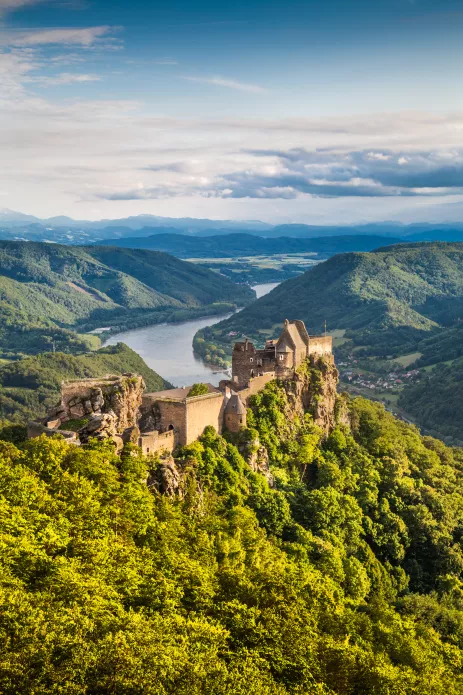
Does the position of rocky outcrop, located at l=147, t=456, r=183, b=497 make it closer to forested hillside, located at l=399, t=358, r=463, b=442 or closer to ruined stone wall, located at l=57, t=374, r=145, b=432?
ruined stone wall, located at l=57, t=374, r=145, b=432

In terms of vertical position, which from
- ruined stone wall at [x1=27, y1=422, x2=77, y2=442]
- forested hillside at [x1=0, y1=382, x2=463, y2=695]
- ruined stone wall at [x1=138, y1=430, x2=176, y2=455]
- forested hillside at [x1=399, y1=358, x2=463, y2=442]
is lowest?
forested hillside at [x1=399, y1=358, x2=463, y2=442]

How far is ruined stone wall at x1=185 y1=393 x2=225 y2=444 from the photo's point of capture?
58281 millimetres

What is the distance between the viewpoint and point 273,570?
155 feet

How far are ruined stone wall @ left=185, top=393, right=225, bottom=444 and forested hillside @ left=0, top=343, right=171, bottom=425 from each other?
96.6 m

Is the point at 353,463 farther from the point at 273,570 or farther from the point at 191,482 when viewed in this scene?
the point at 273,570

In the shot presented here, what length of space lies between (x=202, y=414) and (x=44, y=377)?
127022 millimetres

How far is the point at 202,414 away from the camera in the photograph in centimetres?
5975

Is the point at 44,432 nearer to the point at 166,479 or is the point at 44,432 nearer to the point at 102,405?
the point at 102,405

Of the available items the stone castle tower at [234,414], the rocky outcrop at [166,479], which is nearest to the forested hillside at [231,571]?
the rocky outcrop at [166,479]

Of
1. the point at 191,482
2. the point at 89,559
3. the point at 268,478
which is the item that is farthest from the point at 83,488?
the point at 268,478

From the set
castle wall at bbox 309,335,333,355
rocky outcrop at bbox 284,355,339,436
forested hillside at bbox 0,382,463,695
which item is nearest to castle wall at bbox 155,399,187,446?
forested hillside at bbox 0,382,463,695

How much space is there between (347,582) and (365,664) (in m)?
18.3

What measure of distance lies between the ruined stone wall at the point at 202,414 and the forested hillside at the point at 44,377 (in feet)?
317

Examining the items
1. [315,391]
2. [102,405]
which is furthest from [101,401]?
[315,391]
